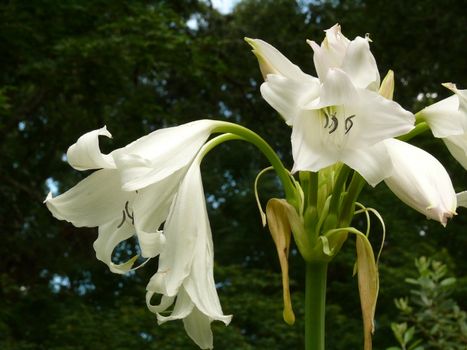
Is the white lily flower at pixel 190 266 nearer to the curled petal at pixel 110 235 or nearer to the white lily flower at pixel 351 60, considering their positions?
the curled petal at pixel 110 235

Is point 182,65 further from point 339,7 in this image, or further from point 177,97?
point 177,97

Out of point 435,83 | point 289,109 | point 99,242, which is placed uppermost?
point 435,83

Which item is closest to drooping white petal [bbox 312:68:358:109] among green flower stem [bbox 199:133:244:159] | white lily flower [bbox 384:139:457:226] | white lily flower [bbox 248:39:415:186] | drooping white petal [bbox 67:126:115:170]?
white lily flower [bbox 248:39:415:186]

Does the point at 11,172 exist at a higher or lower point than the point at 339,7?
lower

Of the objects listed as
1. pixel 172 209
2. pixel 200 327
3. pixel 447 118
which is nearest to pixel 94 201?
pixel 172 209

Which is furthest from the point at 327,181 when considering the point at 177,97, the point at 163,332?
the point at 177,97
